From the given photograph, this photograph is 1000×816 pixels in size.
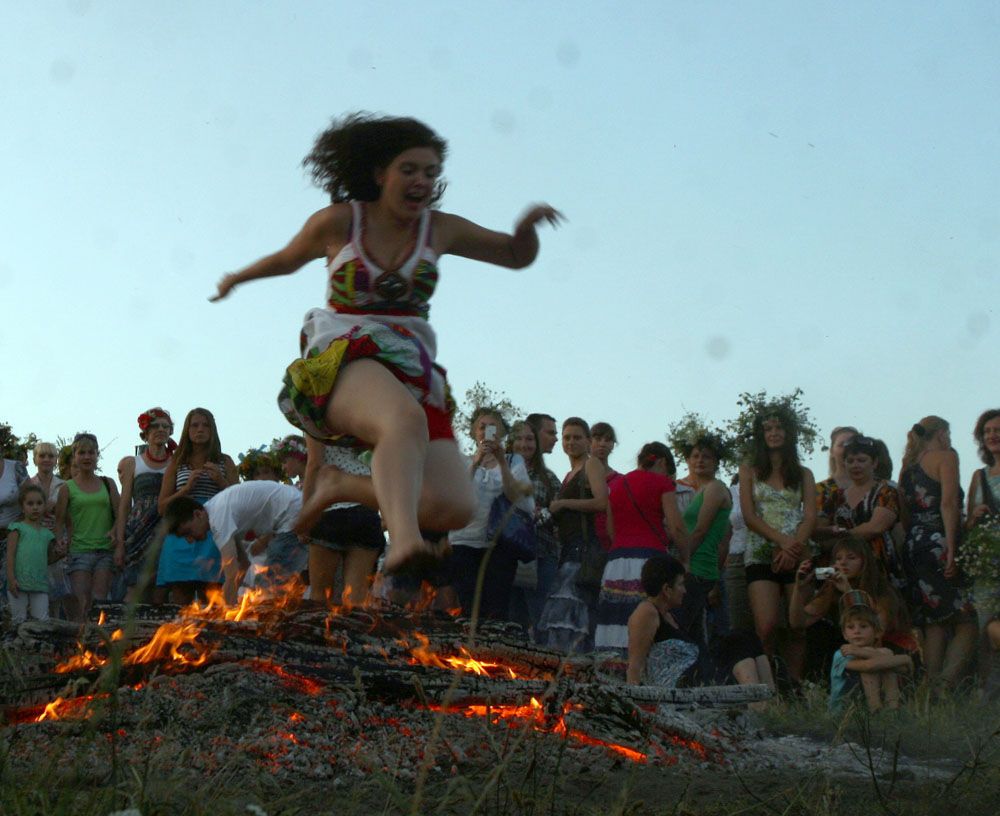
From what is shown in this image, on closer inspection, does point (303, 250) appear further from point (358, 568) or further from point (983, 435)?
point (983, 435)

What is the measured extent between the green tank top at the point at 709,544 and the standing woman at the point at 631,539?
20 centimetres

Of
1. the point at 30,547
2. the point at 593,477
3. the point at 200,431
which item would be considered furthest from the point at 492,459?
the point at 30,547

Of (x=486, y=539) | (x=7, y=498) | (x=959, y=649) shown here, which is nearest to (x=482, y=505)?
(x=486, y=539)

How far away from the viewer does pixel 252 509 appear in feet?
26.6

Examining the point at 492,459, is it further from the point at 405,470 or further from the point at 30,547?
the point at 405,470

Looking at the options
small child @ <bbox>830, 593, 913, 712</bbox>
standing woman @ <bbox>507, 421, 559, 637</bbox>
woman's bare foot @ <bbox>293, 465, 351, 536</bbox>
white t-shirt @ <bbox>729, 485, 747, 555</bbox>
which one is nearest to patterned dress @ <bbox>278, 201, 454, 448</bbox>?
woman's bare foot @ <bbox>293, 465, 351, 536</bbox>

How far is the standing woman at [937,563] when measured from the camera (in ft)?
24.3

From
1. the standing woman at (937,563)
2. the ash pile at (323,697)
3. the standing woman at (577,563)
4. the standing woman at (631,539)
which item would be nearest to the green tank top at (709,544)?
the standing woman at (631,539)

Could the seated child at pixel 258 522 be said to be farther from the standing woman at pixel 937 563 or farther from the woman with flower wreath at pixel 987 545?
the woman with flower wreath at pixel 987 545

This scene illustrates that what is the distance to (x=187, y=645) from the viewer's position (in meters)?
4.30

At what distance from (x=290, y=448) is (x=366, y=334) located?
439 cm

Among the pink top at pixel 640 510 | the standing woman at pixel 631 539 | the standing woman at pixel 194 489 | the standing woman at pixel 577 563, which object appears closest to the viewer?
the standing woman at pixel 631 539

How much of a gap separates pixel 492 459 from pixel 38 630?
4208 mm

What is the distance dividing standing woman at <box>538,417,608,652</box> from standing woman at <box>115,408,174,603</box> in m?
2.66
